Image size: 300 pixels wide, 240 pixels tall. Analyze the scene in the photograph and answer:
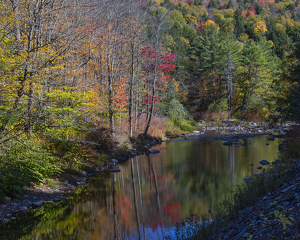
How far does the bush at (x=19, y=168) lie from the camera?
885cm

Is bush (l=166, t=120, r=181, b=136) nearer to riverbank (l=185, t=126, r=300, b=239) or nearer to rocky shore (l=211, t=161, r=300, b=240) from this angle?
riverbank (l=185, t=126, r=300, b=239)

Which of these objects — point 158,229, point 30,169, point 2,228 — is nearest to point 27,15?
point 30,169

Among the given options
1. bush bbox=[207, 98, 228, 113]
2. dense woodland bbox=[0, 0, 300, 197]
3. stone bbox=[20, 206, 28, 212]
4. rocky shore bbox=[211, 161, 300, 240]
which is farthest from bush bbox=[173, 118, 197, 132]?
rocky shore bbox=[211, 161, 300, 240]

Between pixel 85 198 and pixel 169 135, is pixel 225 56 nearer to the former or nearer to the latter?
pixel 169 135

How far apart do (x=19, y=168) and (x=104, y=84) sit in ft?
41.4

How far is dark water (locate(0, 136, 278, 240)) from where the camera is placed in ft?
25.7

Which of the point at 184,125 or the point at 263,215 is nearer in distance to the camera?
the point at 263,215

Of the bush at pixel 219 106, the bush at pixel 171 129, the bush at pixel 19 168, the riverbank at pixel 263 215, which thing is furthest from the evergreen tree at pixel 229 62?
the bush at pixel 19 168

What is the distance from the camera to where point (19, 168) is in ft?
30.4

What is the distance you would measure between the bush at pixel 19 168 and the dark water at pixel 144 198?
40.8 inches

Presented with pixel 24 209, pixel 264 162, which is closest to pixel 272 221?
pixel 24 209

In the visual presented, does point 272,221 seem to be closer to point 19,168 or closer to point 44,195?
point 19,168

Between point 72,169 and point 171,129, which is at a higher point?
point 171,129

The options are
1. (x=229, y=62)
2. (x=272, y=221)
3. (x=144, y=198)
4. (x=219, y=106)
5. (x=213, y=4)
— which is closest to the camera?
(x=272, y=221)
